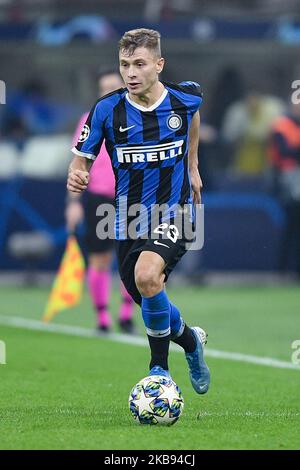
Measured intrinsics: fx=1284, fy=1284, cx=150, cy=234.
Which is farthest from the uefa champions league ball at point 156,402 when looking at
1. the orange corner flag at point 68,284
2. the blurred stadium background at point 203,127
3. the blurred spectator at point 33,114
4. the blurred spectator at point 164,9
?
the blurred spectator at point 164,9

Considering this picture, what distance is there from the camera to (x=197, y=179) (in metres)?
7.58

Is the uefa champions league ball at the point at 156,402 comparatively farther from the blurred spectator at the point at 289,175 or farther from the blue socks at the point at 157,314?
the blurred spectator at the point at 289,175

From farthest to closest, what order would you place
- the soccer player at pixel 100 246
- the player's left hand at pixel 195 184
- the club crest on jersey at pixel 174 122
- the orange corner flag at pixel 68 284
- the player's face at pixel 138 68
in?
the orange corner flag at pixel 68 284, the soccer player at pixel 100 246, the player's left hand at pixel 195 184, the club crest on jersey at pixel 174 122, the player's face at pixel 138 68

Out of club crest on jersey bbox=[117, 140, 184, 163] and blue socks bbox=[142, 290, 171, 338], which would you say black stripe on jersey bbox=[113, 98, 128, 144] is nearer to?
club crest on jersey bbox=[117, 140, 184, 163]

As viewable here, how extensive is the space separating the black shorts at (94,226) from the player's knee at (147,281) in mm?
4471

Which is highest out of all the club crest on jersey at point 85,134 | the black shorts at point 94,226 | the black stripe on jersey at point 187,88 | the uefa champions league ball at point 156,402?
the black stripe on jersey at point 187,88

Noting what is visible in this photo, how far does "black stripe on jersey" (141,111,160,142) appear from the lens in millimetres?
7145

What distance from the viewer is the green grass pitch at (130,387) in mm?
6082

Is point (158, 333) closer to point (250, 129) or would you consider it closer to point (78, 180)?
point (78, 180)

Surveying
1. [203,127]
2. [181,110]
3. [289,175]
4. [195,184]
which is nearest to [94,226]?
[195,184]

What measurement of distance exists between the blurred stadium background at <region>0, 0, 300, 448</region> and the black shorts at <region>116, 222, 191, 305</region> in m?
9.20

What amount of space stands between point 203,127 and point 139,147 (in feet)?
31.8
